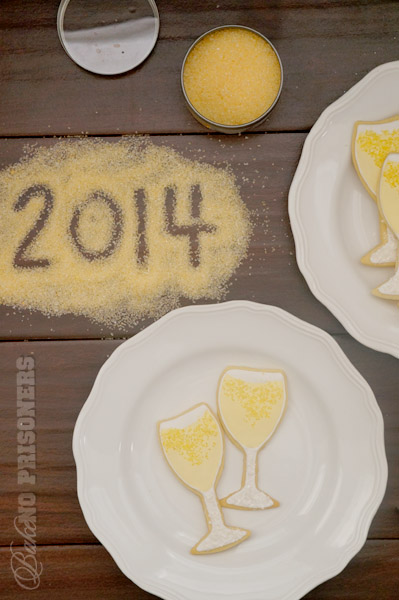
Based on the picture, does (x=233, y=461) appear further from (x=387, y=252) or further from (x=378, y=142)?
(x=378, y=142)

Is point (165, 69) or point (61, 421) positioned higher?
point (165, 69)

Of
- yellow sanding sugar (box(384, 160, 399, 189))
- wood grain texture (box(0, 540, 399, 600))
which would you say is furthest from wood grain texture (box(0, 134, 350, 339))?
wood grain texture (box(0, 540, 399, 600))

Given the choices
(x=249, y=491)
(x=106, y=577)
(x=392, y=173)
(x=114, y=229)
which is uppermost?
(x=392, y=173)

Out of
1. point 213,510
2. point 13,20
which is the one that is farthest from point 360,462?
point 13,20

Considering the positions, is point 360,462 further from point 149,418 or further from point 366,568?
point 149,418

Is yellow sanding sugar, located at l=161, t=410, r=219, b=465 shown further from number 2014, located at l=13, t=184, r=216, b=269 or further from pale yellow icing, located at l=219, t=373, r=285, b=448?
number 2014, located at l=13, t=184, r=216, b=269

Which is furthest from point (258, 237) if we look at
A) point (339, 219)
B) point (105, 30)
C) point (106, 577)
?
point (106, 577)
